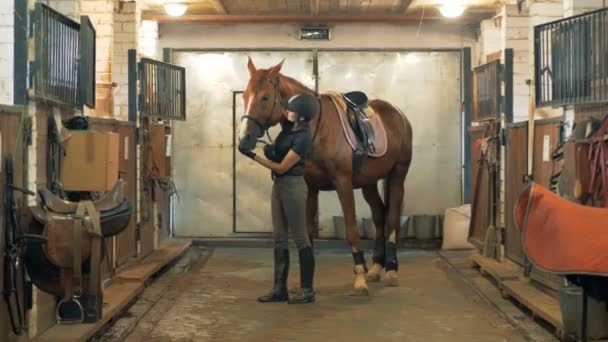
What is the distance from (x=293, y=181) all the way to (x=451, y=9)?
12.5 ft

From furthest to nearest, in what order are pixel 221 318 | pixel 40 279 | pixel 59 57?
pixel 221 318
pixel 59 57
pixel 40 279

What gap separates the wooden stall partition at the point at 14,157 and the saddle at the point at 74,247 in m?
0.16

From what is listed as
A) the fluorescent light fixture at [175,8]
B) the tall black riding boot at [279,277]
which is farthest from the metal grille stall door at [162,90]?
the tall black riding boot at [279,277]

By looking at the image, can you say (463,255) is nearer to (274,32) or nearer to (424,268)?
(424,268)

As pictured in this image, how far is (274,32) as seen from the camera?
33.9 feet

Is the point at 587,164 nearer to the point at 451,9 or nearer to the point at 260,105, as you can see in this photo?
the point at 260,105

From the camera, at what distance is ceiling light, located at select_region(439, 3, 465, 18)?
8742 mm

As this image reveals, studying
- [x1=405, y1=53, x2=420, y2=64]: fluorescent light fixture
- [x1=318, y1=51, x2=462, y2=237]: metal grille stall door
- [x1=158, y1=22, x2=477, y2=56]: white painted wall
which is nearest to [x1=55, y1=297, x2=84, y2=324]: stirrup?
[x1=318, y1=51, x2=462, y2=237]: metal grille stall door

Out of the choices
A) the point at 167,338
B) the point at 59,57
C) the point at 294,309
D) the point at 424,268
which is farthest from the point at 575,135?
the point at 424,268

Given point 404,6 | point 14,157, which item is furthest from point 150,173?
point 14,157

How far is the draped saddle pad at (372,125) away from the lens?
6.55 metres

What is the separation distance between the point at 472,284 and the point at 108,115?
364 cm

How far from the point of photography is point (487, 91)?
7.89 m

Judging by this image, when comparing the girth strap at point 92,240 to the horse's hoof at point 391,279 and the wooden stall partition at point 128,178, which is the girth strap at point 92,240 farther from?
the horse's hoof at point 391,279
